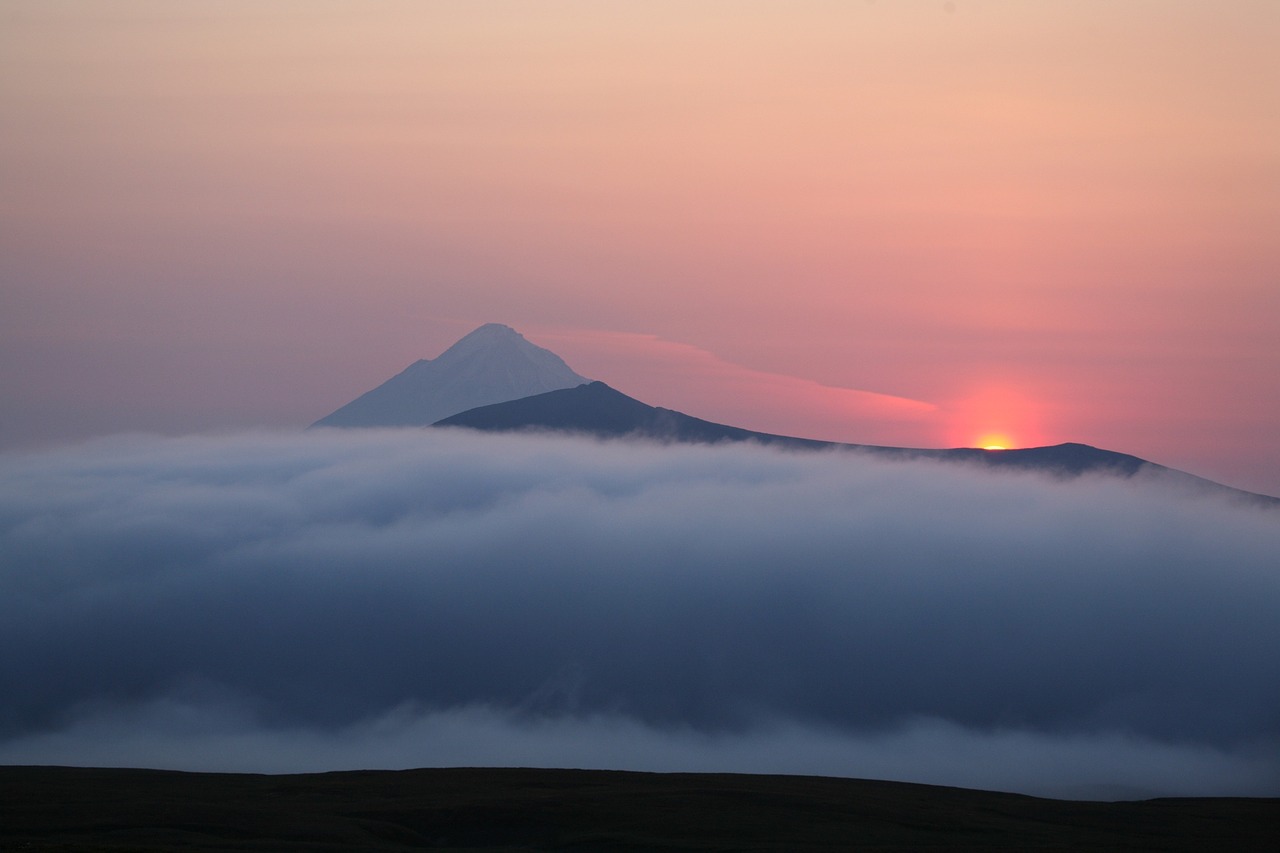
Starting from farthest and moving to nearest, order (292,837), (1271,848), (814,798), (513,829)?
(814,798)
(1271,848)
(513,829)
(292,837)

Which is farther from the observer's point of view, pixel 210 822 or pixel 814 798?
pixel 814 798

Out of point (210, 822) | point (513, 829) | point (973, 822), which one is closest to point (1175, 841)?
point (973, 822)

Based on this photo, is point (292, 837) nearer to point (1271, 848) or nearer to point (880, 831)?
point (880, 831)

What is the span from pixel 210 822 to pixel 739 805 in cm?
6444

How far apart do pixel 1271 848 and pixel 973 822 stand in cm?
3553

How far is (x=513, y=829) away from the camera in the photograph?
573ft

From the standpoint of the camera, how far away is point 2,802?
17950cm

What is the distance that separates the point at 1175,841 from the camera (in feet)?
618

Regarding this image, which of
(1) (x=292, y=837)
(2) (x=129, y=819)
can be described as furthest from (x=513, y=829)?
(2) (x=129, y=819)

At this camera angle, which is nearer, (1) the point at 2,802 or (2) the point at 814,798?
(1) the point at 2,802

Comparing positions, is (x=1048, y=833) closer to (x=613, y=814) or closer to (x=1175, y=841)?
(x=1175, y=841)

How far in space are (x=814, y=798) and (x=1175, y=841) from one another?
4412 centimetres

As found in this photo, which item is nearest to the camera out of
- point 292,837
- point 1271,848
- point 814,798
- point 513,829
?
point 292,837

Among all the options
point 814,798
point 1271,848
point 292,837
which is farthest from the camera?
point 814,798
